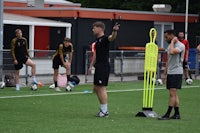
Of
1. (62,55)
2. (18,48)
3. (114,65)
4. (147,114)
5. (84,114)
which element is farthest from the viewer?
(114,65)

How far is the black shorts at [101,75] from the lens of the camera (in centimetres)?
1371

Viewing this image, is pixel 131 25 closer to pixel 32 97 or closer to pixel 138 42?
pixel 138 42

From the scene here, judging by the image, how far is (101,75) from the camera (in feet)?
45.1

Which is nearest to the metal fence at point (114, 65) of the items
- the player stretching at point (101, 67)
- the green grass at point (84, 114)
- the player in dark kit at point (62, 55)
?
the player in dark kit at point (62, 55)

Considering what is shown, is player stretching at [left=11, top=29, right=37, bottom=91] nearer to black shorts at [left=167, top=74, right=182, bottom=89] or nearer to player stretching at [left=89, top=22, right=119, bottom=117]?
player stretching at [left=89, top=22, right=119, bottom=117]

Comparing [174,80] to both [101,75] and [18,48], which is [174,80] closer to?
[101,75]

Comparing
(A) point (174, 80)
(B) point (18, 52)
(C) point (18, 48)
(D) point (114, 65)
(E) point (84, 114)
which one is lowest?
(E) point (84, 114)

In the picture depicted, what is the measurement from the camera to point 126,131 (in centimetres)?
1145

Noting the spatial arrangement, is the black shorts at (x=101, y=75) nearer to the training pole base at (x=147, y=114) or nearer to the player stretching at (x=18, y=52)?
the training pole base at (x=147, y=114)

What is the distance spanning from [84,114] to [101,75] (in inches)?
46.5

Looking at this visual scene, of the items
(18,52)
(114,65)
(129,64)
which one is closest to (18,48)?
(18,52)

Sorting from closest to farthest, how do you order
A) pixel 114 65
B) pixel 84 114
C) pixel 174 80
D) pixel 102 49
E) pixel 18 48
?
pixel 174 80 < pixel 102 49 < pixel 84 114 < pixel 18 48 < pixel 114 65

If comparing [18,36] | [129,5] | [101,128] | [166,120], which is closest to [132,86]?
[18,36]

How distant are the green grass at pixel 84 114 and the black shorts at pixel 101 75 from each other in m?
0.77
